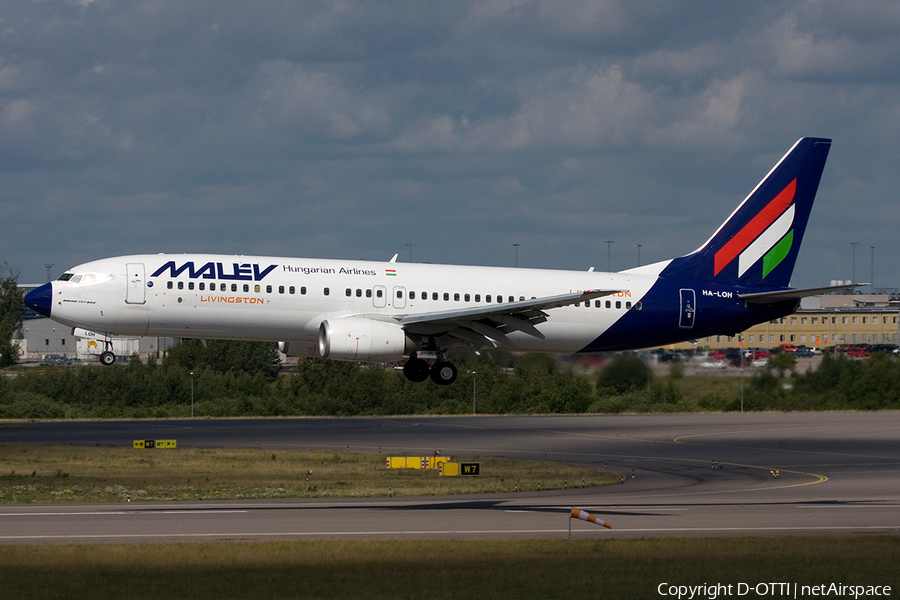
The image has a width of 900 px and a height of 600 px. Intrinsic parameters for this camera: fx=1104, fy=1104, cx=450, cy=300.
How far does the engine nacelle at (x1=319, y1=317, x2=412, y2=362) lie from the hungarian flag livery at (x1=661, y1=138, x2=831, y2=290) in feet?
46.9

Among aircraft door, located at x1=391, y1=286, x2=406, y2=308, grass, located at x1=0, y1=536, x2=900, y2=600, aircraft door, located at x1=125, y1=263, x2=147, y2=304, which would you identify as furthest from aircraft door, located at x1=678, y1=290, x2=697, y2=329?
aircraft door, located at x1=125, y1=263, x2=147, y2=304

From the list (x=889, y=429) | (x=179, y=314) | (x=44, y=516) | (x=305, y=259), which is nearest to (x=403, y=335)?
(x=305, y=259)

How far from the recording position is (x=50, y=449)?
53.2 meters

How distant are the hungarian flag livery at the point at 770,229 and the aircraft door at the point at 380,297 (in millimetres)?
13833

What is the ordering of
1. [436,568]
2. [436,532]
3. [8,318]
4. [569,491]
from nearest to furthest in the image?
1. [436,568]
2. [436,532]
3. [569,491]
4. [8,318]

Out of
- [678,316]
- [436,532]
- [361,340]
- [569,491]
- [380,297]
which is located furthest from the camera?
[678,316]

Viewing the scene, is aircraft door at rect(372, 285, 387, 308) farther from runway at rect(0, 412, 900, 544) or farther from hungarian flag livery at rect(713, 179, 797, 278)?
hungarian flag livery at rect(713, 179, 797, 278)

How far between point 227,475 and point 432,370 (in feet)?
30.8

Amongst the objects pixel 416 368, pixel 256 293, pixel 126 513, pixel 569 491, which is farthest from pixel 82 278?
pixel 569 491

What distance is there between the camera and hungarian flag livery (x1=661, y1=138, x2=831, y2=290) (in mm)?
48438

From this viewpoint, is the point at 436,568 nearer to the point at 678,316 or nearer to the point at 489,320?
the point at 489,320

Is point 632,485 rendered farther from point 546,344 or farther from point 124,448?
point 124,448

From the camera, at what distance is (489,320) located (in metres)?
42.4

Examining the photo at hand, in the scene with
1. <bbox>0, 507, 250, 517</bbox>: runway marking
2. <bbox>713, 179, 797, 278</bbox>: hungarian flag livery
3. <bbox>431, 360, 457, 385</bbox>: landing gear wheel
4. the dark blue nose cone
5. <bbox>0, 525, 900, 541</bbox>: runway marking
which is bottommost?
<bbox>0, 507, 250, 517</bbox>: runway marking
